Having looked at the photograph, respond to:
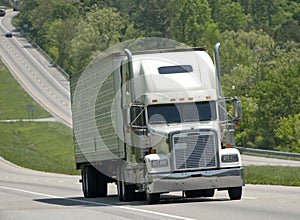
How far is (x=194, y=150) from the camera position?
1008 inches

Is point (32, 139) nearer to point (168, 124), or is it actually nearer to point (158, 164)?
point (168, 124)

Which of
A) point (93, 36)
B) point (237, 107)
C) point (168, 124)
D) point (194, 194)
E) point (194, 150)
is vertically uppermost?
point (93, 36)

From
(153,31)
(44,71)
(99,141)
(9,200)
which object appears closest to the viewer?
(99,141)

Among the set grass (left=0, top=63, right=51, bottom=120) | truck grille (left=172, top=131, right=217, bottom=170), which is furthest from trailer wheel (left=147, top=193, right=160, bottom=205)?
grass (left=0, top=63, right=51, bottom=120)

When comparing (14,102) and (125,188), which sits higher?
(125,188)

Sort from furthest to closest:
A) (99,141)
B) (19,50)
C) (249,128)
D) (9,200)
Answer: (19,50), (249,128), (9,200), (99,141)

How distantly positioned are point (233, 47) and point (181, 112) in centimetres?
12343

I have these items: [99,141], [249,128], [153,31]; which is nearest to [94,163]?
[99,141]

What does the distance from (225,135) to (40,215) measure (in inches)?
205

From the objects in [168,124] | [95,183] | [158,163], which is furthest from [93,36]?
[158,163]

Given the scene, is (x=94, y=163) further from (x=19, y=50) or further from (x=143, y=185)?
(x=19, y=50)

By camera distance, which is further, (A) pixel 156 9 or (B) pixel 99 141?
(A) pixel 156 9

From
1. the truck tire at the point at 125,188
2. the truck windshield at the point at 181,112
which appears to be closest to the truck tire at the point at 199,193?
the truck tire at the point at 125,188

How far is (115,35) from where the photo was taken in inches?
6585
